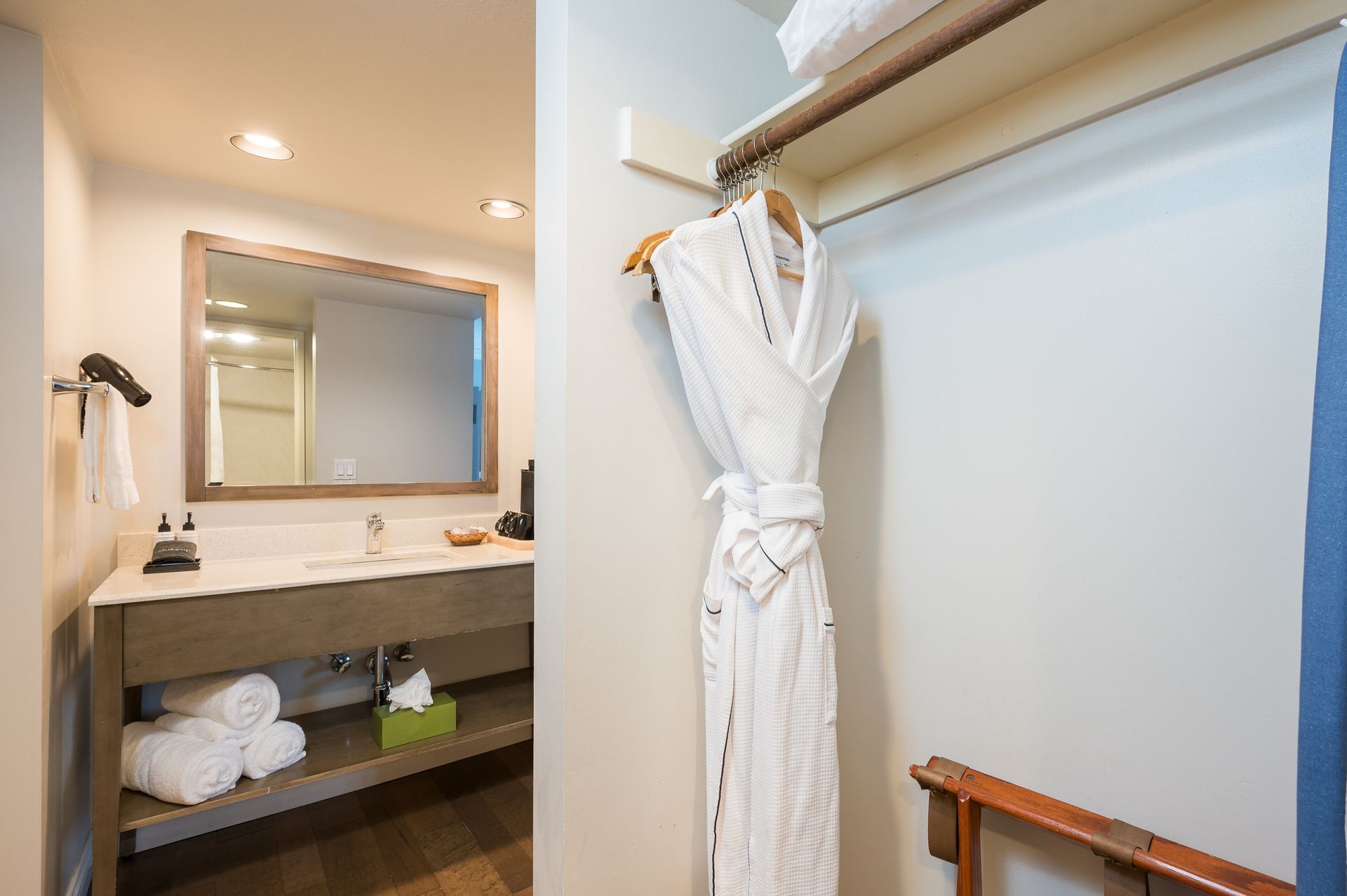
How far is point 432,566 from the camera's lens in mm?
2021

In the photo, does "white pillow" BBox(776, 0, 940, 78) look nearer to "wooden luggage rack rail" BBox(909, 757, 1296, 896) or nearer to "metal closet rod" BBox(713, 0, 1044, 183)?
"metal closet rod" BBox(713, 0, 1044, 183)

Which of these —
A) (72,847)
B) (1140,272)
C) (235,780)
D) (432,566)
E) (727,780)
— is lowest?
(72,847)

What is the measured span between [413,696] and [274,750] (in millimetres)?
408

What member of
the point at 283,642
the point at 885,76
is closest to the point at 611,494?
the point at 885,76

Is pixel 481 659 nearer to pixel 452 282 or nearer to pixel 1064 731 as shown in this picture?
pixel 452 282

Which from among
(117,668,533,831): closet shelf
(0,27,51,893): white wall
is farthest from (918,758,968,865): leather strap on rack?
(0,27,51,893): white wall

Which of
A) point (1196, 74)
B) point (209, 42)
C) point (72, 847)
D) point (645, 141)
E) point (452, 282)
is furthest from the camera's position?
point (452, 282)

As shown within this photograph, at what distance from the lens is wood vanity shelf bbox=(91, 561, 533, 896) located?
152cm

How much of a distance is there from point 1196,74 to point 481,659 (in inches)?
113

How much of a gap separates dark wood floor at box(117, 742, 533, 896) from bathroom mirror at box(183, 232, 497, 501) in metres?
1.17

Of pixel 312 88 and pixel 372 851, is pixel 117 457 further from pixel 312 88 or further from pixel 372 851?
pixel 372 851

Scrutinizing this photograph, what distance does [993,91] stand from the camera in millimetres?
1071

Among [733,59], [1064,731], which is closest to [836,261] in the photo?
[733,59]

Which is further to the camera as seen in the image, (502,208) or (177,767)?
(502,208)
